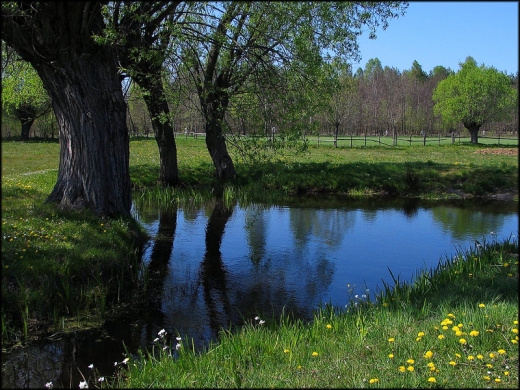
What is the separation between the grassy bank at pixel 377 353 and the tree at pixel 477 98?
45.1 metres

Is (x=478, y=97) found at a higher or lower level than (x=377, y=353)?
higher

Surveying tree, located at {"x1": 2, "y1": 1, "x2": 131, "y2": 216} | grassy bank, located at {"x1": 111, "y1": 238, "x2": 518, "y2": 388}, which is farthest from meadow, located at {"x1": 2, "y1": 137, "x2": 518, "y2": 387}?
tree, located at {"x1": 2, "y1": 1, "x2": 131, "y2": 216}

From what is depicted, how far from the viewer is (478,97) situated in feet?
158

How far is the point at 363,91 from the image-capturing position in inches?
2402

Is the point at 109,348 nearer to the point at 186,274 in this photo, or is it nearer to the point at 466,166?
the point at 186,274

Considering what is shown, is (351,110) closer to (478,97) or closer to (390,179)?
(478,97)

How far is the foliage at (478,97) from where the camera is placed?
47375 millimetres

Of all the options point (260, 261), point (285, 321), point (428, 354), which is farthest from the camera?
point (260, 261)

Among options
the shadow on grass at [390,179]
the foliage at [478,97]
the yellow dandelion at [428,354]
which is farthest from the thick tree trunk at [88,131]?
the foliage at [478,97]

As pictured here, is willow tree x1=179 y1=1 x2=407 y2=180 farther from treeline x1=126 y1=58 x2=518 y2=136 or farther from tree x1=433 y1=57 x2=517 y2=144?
tree x1=433 y1=57 x2=517 y2=144

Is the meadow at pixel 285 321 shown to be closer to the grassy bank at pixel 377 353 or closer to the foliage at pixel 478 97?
the grassy bank at pixel 377 353

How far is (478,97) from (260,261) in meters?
43.8

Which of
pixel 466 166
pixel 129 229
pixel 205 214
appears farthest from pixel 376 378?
pixel 466 166

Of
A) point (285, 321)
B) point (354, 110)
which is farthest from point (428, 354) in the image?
point (354, 110)
